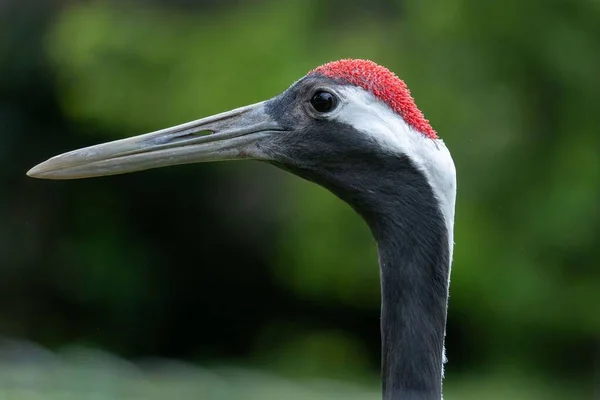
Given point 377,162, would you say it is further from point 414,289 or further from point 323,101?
point 414,289

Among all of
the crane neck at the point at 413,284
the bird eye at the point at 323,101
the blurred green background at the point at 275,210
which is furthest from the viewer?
the blurred green background at the point at 275,210

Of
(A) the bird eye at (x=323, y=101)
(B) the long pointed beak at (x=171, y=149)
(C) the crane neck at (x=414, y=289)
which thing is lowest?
(C) the crane neck at (x=414, y=289)

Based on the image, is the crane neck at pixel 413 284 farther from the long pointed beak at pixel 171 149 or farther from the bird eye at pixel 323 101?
the long pointed beak at pixel 171 149

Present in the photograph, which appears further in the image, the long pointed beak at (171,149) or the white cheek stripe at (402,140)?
the long pointed beak at (171,149)

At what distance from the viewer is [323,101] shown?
9.60 feet

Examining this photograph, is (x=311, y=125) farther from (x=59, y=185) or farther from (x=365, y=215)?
(x=59, y=185)

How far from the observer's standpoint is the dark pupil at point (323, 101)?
2.92 metres

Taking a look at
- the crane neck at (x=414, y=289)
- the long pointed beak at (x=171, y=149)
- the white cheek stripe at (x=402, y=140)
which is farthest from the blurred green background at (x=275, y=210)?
the white cheek stripe at (x=402, y=140)

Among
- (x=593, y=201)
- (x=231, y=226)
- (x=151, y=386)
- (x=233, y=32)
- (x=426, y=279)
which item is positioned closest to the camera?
(x=426, y=279)

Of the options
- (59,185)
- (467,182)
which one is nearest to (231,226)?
(59,185)

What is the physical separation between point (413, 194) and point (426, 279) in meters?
0.22

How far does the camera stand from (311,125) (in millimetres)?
2951

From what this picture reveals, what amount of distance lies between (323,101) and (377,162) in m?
0.23

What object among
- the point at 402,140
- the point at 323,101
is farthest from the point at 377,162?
the point at 323,101
